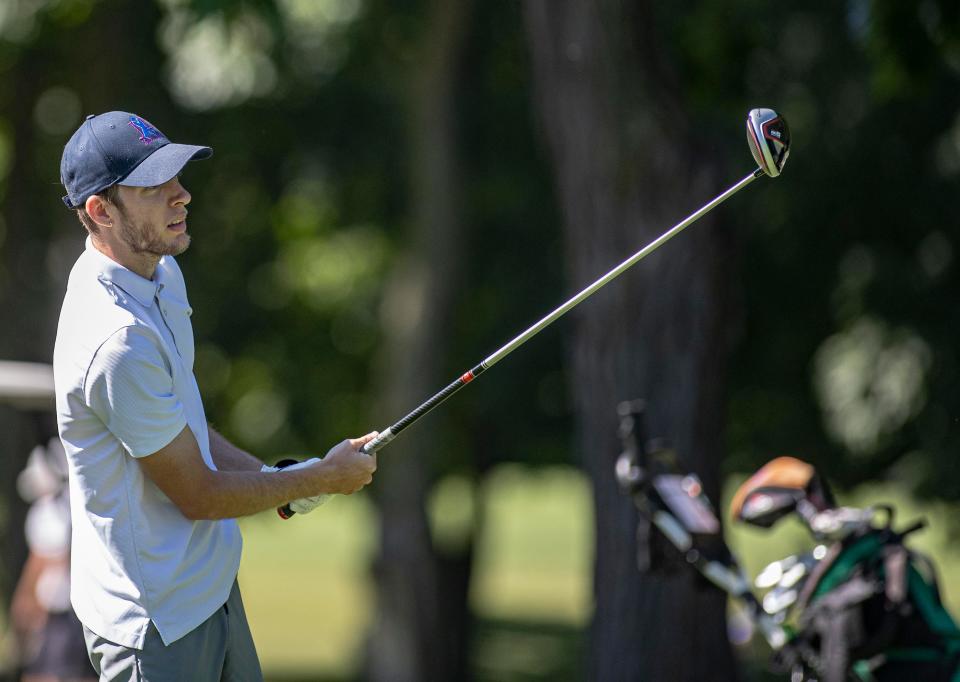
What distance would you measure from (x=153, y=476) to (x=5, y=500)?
26.6ft

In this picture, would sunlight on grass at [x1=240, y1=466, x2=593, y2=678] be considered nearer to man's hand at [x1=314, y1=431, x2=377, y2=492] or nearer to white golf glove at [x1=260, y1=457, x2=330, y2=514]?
white golf glove at [x1=260, y1=457, x2=330, y2=514]

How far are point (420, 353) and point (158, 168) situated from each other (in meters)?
10.1

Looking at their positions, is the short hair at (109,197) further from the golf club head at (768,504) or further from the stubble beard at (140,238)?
the golf club head at (768,504)

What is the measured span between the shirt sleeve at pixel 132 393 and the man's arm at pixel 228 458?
46 centimetres

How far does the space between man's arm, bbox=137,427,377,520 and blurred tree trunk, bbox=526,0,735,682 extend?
3.67m

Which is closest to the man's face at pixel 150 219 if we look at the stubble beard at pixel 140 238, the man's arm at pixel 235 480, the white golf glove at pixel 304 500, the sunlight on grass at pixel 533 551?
the stubble beard at pixel 140 238

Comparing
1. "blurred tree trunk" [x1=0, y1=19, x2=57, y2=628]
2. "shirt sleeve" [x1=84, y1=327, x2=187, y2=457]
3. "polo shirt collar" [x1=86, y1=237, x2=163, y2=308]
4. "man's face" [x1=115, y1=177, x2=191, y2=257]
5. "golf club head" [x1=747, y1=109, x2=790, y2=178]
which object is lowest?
"shirt sleeve" [x1=84, y1=327, x2=187, y2=457]

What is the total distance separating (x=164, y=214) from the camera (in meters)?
3.46

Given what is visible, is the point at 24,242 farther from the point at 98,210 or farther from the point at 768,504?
the point at 98,210

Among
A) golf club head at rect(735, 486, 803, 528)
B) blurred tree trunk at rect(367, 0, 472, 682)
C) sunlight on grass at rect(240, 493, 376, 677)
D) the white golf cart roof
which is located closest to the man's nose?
golf club head at rect(735, 486, 803, 528)

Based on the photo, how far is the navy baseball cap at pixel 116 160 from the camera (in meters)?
3.40

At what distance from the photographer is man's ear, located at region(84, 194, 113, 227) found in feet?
11.3

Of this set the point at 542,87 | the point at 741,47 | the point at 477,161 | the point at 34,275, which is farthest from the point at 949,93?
the point at 34,275

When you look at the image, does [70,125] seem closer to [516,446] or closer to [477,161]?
[477,161]
